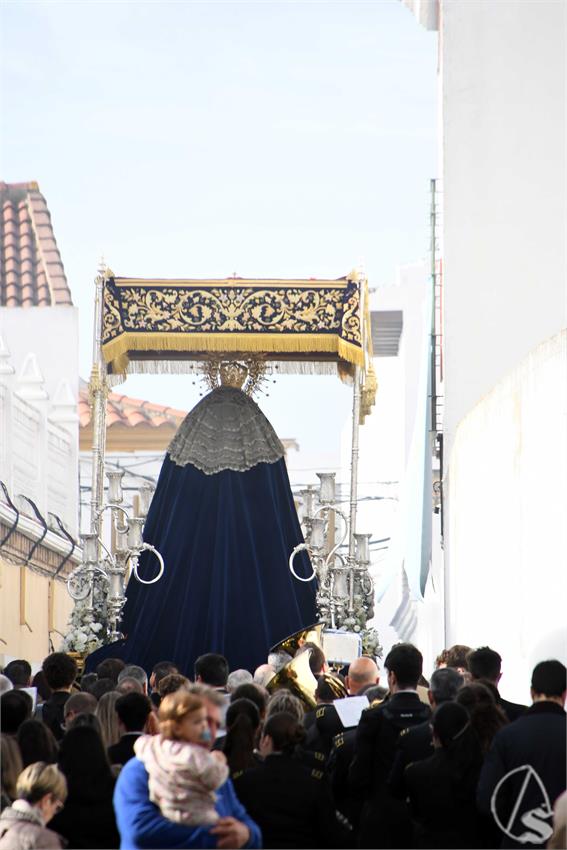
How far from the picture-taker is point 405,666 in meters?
7.24

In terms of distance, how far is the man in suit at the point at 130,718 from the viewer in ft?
22.6

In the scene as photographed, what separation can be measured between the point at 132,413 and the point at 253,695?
72.2ft

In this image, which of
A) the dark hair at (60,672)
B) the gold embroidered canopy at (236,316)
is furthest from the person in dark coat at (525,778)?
the gold embroidered canopy at (236,316)

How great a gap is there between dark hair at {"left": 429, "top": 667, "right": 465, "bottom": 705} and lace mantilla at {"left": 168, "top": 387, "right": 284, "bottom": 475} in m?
8.93

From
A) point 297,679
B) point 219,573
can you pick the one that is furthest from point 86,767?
point 219,573

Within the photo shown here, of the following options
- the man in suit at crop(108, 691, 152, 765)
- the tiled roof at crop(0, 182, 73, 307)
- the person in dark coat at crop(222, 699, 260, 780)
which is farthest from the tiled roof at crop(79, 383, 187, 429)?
the person in dark coat at crop(222, 699, 260, 780)

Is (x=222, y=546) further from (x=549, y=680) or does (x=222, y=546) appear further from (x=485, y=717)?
(x=549, y=680)

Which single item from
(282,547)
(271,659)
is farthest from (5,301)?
(271,659)

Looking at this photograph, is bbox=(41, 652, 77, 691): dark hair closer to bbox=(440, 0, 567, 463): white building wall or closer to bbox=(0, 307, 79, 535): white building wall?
bbox=(0, 307, 79, 535): white building wall

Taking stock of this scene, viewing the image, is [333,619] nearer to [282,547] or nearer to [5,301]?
[282,547]

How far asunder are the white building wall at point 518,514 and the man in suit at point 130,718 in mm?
2648

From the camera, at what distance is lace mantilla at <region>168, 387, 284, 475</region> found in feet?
54.1

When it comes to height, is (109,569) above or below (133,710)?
below

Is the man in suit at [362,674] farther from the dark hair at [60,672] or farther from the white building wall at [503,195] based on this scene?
the white building wall at [503,195]
